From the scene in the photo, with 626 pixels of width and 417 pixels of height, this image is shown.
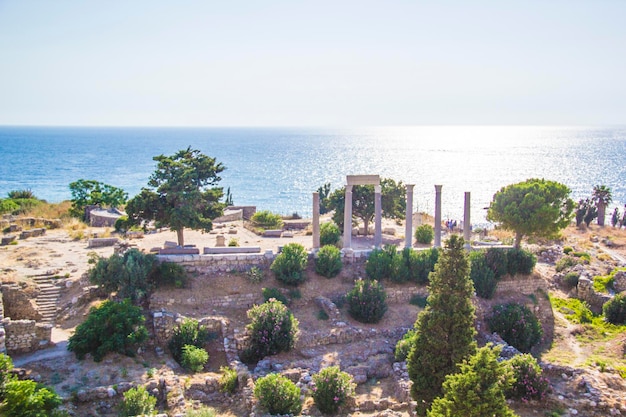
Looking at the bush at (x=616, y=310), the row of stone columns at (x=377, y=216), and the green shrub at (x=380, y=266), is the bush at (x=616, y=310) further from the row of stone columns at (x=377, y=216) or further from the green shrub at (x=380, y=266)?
the green shrub at (x=380, y=266)

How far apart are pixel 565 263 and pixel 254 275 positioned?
65.9ft

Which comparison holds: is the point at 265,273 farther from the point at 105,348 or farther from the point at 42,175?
the point at 42,175

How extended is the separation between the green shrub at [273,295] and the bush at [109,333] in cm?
589

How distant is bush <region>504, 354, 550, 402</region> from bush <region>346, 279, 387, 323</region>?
22.6ft

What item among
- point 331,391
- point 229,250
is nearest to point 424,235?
point 229,250

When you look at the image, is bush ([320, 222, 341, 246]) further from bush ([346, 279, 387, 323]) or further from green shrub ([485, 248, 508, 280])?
green shrub ([485, 248, 508, 280])

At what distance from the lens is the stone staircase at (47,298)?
22109mm

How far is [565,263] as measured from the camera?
31938mm

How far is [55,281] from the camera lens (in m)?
24.6

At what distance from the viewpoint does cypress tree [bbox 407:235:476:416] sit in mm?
14977

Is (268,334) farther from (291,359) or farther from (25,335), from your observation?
(25,335)

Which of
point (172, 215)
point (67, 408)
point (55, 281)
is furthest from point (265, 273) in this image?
point (67, 408)

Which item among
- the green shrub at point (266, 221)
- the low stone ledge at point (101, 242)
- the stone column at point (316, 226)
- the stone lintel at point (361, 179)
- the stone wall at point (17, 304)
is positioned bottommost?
the stone wall at point (17, 304)

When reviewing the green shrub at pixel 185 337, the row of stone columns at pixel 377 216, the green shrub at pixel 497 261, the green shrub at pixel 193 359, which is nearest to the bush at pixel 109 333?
the green shrub at pixel 185 337
